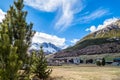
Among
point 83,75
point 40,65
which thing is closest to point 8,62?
point 40,65

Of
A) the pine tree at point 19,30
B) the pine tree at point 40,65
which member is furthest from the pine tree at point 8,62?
the pine tree at point 40,65

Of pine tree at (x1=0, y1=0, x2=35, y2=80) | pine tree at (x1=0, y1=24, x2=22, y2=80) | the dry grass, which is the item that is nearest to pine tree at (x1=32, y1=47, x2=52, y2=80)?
the dry grass

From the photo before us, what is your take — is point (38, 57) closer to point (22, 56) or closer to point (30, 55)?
point (30, 55)

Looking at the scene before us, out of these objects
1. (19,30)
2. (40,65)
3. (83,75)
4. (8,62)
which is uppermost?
(19,30)

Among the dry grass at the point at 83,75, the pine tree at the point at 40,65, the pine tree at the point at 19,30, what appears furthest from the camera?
the dry grass at the point at 83,75

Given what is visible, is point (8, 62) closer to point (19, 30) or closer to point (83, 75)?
point (19, 30)

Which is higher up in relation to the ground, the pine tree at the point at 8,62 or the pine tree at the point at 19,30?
the pine tree at the point at 19,30

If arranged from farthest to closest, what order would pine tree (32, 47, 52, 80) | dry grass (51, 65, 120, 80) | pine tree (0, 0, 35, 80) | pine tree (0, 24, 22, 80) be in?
dry grass (51, 65, 120, 80) < pine tree (32, 47, 52, 80) < pine tree (0, 0, 35, 80) < pine tree (0, 24, 22, 80)

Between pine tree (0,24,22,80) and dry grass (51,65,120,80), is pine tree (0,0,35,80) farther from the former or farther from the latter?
dry grass (51,65,120,80)

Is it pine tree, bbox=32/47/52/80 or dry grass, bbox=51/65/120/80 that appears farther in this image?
dry grass, bbox=51/65/120/80

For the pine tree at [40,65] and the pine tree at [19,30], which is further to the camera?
the pine tree at [40,65]

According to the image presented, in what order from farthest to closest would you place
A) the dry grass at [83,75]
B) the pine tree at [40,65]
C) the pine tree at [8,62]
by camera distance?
the dry grass at [83,75], the pine tree at [40,65], the pine tree at [8,62]

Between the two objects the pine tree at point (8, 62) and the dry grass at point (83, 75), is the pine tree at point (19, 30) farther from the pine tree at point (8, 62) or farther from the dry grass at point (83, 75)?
the dry grass at point (83, 75)

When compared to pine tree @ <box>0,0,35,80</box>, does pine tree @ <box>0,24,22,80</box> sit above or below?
below
